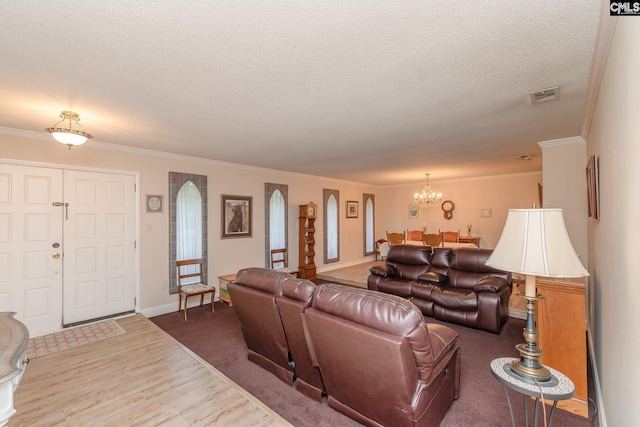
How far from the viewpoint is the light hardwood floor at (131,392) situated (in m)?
2.10

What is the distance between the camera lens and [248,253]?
5.73 meters

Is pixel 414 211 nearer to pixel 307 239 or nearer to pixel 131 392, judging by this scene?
pixel 307 239

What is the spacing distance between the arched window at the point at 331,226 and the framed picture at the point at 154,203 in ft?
12.9

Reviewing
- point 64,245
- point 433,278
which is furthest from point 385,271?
point 64,245

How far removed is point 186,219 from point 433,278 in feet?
13.6

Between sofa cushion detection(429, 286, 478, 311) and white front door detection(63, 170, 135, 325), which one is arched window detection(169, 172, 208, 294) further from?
sofa cushion detection(429, 286, 478, 311)

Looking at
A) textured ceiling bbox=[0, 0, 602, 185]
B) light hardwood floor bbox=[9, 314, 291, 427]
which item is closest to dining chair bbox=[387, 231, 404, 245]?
textured ceiling bbox=[0, 0, 602, 185]

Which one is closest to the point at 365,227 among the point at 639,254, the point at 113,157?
the point at 113,157

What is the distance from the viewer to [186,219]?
4.89m

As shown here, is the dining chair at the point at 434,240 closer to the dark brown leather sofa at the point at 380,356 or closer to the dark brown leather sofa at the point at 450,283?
the dark brown leather sofa at the point at 450,283

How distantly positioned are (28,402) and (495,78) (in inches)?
176

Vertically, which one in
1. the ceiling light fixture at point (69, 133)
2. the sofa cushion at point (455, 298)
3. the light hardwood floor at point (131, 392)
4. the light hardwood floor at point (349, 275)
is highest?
the ceiling light fixture at point (69, 133)

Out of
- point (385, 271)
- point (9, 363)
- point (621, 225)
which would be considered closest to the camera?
point (9, 363)

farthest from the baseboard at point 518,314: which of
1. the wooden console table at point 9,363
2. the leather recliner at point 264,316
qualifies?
the wooden console table at point 9,363
